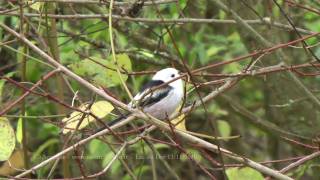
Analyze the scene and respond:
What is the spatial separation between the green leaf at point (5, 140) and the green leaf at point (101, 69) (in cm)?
63

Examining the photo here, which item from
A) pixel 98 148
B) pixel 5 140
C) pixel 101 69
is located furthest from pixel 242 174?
pixel 98 148

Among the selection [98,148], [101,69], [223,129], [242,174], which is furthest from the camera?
[223,129]

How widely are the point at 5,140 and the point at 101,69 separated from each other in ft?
2.78

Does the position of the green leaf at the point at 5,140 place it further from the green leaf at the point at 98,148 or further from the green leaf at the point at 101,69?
the green leaf at the point at 98,148

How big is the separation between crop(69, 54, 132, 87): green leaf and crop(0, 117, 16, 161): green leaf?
63 centimetres

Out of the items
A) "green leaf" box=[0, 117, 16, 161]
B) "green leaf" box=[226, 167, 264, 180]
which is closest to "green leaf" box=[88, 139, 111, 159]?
"green leaf" box=[0, 117, 16, 161]

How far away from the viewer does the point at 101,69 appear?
11.1ft

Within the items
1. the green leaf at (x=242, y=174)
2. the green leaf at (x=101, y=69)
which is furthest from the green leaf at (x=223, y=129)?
the green leaf at (x=242, y=174)

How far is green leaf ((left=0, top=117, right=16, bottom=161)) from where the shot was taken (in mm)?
2633

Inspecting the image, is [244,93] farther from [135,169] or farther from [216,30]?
[135,169]

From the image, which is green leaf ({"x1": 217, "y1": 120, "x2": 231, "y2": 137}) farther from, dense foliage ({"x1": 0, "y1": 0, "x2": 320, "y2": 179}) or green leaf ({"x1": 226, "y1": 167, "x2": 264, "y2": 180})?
green leaf ({"x1": 226, "y1": 167, "x2": 264, "y2": 180})

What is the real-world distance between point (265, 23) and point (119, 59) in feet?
3.08

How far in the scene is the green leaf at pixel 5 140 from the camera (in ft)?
8.64

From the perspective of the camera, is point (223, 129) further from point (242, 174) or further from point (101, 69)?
point (242, 174)
